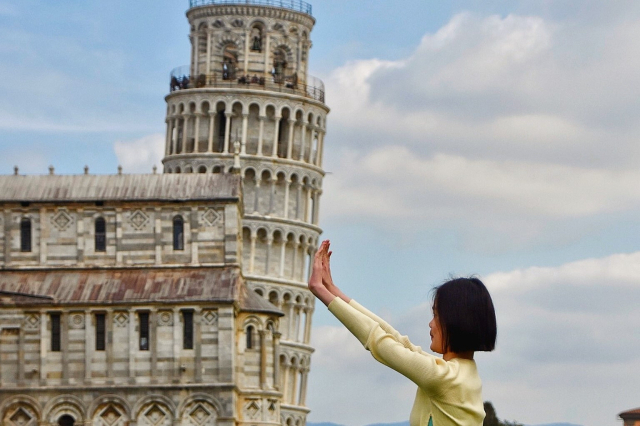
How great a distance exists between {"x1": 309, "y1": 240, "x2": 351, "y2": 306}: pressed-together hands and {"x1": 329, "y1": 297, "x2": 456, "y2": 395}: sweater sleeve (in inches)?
2.8

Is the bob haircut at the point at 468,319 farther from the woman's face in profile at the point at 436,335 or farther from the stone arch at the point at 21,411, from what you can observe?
the stone arch at the point at 21,411

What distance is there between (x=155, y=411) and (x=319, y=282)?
2351 inches

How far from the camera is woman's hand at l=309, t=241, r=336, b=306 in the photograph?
7.27 m

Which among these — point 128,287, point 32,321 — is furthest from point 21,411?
point 128,287

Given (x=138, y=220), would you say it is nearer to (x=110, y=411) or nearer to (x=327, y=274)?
(x=110, y=411)

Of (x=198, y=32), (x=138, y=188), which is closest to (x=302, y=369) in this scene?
(x=198, y=32)

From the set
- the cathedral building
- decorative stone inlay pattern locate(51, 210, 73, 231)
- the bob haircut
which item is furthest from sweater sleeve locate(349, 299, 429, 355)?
decorative stone inlay pattern locate(51, 210, 73, 231)

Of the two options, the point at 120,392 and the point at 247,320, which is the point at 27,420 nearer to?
the point at 120,392

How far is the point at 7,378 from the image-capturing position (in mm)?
67125

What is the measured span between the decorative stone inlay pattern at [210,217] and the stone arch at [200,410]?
848 cm

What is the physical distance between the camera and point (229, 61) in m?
103

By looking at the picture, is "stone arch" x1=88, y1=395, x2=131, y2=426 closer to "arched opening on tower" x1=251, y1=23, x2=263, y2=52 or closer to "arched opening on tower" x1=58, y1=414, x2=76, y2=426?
"arched opening on tower" x1=58, y1=414, x2=76, y2=426

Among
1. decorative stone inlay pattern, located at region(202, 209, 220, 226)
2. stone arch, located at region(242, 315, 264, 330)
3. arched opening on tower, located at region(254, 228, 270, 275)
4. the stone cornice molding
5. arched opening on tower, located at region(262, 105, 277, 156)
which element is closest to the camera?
stone arch, located at region(242, 315, 264, 330)

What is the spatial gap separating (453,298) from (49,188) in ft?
218
